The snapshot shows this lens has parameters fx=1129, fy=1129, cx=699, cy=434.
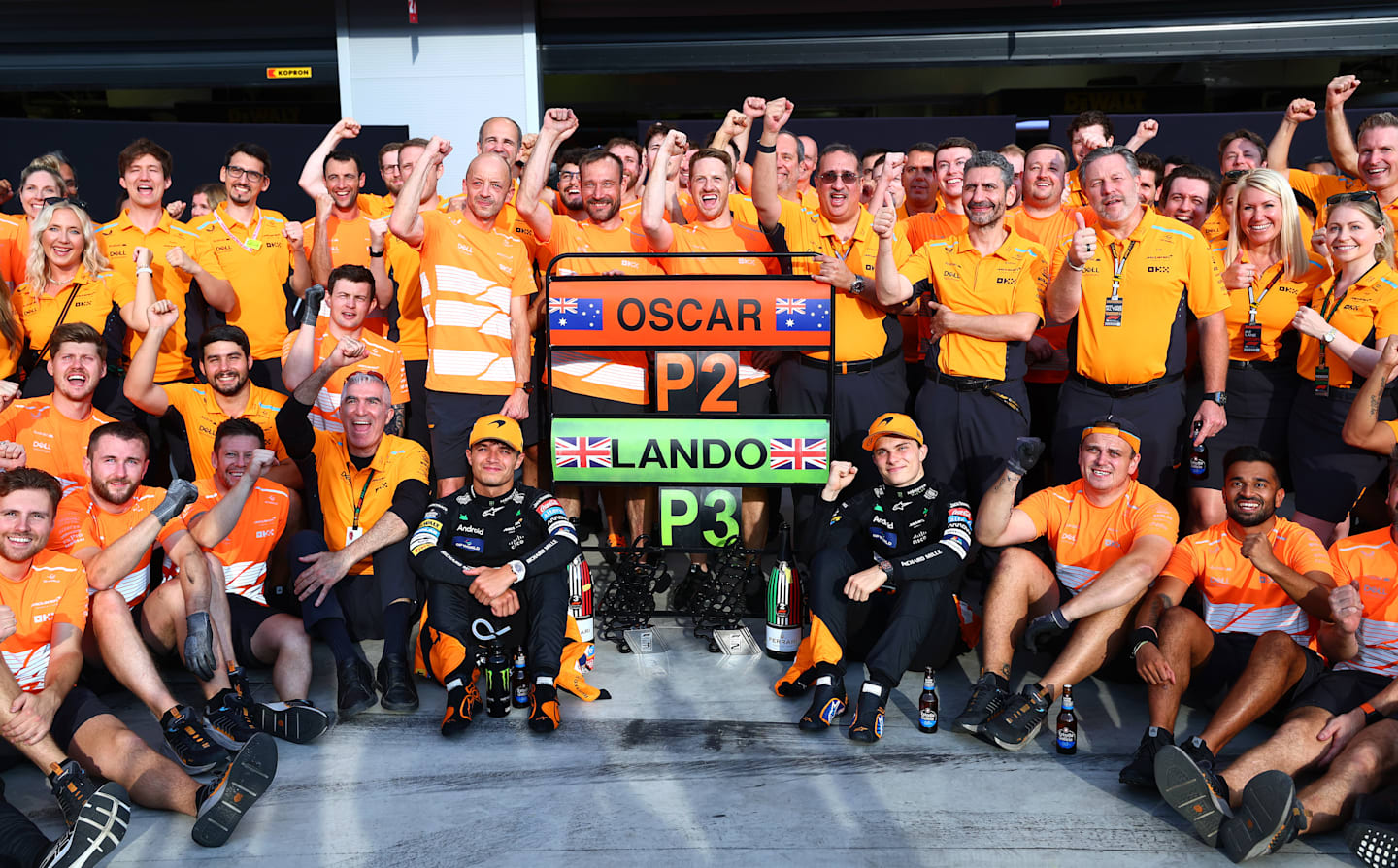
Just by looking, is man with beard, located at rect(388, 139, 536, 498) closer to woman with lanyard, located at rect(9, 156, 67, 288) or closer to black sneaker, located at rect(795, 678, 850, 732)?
black sneaker, located at rect(795, 678, 850, 732)

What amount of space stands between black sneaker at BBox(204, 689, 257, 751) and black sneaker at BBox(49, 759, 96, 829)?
0.56 meters

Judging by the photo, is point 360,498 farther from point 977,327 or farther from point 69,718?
point 977,327

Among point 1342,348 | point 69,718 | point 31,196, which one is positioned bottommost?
point 69,718

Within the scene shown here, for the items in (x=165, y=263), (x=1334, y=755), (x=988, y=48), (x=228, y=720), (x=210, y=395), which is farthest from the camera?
(x=988, y=48)

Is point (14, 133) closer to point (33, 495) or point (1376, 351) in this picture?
point (33, 495)

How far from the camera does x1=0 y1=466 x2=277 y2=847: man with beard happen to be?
13.1 feet

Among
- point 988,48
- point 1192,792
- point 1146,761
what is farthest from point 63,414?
point 988,48

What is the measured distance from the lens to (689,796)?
14.0 ft

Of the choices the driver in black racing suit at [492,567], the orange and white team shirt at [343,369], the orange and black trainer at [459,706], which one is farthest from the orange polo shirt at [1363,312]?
the orange and white team shirt at [343,369]

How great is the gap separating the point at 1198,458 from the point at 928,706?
2.01m

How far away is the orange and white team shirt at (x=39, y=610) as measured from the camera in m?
4.40

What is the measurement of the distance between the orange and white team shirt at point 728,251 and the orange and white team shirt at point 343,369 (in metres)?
1.61

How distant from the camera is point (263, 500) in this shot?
5496 millimetres

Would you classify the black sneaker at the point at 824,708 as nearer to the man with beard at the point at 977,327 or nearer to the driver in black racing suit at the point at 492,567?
the driver in black racing suit at the point at 492,567
